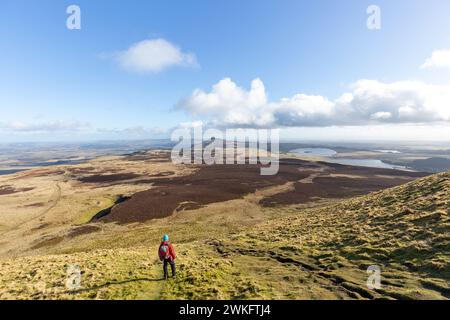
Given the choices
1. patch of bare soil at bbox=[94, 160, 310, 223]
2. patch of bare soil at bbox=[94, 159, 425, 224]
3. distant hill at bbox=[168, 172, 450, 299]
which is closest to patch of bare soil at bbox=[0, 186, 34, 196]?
patch of bare soil at bbox=[94, 159, 425, 224]

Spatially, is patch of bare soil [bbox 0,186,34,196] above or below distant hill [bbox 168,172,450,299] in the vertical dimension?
below

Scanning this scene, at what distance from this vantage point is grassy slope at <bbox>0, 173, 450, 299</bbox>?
13.0m

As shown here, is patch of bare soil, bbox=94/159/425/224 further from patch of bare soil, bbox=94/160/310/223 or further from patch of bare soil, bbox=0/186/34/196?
patch of bare soil, bbox=0/186/34/196

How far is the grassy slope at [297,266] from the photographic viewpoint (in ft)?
42.8

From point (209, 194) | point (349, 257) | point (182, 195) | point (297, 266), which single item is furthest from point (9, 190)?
point (349, 257)

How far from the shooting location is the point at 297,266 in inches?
682

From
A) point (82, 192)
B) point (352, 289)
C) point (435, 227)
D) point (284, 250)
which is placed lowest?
point (82, 192)

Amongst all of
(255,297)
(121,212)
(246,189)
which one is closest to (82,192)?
(121,212)

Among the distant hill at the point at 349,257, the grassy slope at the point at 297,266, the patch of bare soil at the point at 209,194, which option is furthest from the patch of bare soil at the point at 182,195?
the distant hill at the point at 349,257

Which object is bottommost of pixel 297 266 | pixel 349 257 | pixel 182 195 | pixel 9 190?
pixel 9 190

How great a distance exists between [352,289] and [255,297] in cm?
513

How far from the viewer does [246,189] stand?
83.2 m

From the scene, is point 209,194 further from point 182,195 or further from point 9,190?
point 9,190

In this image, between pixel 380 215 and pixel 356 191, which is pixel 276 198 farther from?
pixel 380 215
